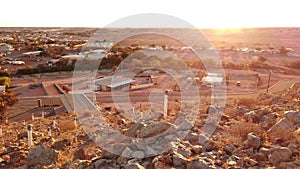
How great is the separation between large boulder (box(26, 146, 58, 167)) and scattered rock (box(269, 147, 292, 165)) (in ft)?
13.4

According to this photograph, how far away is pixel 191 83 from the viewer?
74.2 feet

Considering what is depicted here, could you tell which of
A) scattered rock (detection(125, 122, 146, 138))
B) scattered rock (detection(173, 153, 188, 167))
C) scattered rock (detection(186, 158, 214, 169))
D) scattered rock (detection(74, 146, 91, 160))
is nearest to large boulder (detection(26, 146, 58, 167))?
scattered rock (detection(74, 146, 91, 160))

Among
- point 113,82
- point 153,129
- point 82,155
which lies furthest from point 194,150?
point 113,82

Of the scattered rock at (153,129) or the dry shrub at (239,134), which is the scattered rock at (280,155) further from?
the scattered rock at (153,129)

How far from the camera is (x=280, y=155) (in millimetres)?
4750

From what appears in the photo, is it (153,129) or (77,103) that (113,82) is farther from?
(153,129)

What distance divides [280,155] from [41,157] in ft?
14.6

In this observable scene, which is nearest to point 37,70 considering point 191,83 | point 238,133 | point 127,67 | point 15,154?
point 127,67

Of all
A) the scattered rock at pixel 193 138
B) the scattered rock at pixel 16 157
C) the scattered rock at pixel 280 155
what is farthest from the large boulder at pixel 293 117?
the scattered rock at pixel 16 157

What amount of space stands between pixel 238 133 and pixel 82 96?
13572 mm

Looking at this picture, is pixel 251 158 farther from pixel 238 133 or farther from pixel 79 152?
pixel 79 152

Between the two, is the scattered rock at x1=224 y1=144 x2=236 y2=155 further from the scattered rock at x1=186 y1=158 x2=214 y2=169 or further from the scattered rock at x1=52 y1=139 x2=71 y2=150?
the scattered rock at x1=52 y1=139 x2=71 y2=150

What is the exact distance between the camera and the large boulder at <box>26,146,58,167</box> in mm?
5809

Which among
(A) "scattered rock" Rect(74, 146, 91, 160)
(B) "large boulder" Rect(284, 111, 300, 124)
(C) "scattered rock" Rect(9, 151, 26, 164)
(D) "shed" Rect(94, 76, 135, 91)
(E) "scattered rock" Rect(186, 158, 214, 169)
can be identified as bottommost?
(D) "shed" Rect(94, 76, 135, 91)
